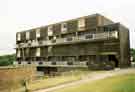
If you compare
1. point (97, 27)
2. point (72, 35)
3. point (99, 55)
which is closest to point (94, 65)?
point (99, 55)

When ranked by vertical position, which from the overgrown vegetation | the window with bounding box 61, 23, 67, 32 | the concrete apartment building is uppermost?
the window with bounding box 61, 23, 67, 32

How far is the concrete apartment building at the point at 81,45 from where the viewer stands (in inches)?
1277

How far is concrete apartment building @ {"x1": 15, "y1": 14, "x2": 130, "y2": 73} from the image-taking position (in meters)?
32.4

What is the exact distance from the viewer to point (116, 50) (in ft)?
105

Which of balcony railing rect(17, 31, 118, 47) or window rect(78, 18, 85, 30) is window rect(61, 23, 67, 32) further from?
window rect(78, 18, 85, 30)

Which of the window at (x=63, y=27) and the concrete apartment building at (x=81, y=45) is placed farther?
the window at (x=63, y=27)

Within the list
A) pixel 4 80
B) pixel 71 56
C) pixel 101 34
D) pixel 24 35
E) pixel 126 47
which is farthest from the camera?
pixel 24 35

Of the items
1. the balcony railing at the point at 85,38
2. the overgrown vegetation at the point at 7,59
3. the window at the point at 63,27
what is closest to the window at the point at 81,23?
the balcony railing at the point at 85,38

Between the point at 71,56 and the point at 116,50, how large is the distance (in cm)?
1105

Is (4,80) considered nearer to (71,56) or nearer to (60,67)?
(60,67)

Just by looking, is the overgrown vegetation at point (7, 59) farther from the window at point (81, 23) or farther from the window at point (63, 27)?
the window at point (81, 23)

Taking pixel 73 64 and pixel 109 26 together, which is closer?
pixel 109 26

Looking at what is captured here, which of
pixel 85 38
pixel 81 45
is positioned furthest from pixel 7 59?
pixel 85 38

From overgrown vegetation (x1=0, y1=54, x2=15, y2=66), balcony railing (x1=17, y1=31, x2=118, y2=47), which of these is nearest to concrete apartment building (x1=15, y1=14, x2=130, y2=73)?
balcony railing (x1=17, y1=31, x2=118, y2=47)
